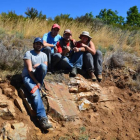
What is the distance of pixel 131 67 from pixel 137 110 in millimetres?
1811

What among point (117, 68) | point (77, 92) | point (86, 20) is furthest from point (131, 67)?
point (86, 20)

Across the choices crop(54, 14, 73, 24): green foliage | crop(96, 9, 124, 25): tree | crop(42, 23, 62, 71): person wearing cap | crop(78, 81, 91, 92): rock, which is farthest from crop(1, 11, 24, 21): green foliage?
crop(96, 9, 124, 25): tree

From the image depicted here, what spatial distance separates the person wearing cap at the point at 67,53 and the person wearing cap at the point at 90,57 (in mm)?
184

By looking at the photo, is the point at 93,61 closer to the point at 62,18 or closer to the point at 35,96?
the point at 35,96

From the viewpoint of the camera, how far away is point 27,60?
5250 mm

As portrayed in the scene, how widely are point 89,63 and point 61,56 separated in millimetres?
858

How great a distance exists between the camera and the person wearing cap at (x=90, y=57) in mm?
6555

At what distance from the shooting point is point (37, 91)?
510 cm

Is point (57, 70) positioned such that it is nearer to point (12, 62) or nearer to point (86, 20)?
point (12, 62)

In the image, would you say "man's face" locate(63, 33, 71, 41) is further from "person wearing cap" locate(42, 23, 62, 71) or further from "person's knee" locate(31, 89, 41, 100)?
"person's knee" locate(31, 89, 41, 100)

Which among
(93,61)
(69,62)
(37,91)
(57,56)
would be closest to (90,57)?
(93,61)

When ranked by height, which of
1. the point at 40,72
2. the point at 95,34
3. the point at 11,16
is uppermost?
the point at 11,16

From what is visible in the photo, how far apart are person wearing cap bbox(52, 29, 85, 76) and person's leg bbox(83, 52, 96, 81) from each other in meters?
0.14

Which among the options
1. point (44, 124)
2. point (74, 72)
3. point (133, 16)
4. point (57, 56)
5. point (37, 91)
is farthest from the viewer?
point (133, 16)
